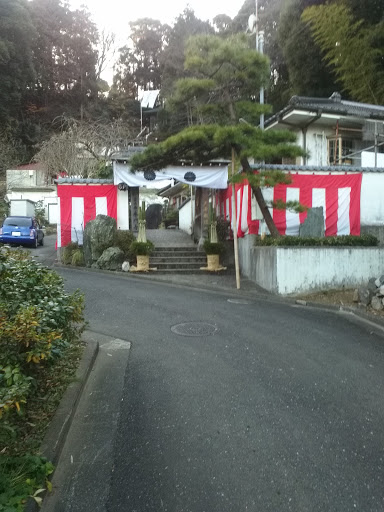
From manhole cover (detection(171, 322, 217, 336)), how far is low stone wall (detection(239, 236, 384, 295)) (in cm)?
346

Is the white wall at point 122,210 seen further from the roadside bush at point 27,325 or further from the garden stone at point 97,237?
the roadside bush at point 27,325

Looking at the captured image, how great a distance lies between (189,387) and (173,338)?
→ 1.96 meters

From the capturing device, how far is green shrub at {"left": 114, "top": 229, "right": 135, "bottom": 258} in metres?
14.3

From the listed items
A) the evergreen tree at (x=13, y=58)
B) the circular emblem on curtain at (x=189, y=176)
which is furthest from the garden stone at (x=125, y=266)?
the evergreen tree at (x=13, y=58)

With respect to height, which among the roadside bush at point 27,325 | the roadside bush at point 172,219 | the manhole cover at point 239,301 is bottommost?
the manhole cover at point 239,301

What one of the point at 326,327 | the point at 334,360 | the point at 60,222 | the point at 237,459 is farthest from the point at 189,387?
the point at 60,222

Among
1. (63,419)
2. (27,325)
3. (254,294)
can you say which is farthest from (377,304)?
(27,325)

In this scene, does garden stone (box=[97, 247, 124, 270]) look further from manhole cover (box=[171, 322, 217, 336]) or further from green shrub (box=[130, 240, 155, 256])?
manhole cover (box=[171, 322, 217, 336])

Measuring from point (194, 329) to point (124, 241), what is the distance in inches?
313

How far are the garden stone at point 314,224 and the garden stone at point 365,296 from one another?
3687mm

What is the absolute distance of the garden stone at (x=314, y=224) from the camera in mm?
12242

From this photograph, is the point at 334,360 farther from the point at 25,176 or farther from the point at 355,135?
the point at 25,176

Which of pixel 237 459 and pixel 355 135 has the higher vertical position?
pixel 355 135

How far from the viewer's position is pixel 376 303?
8203 mm
